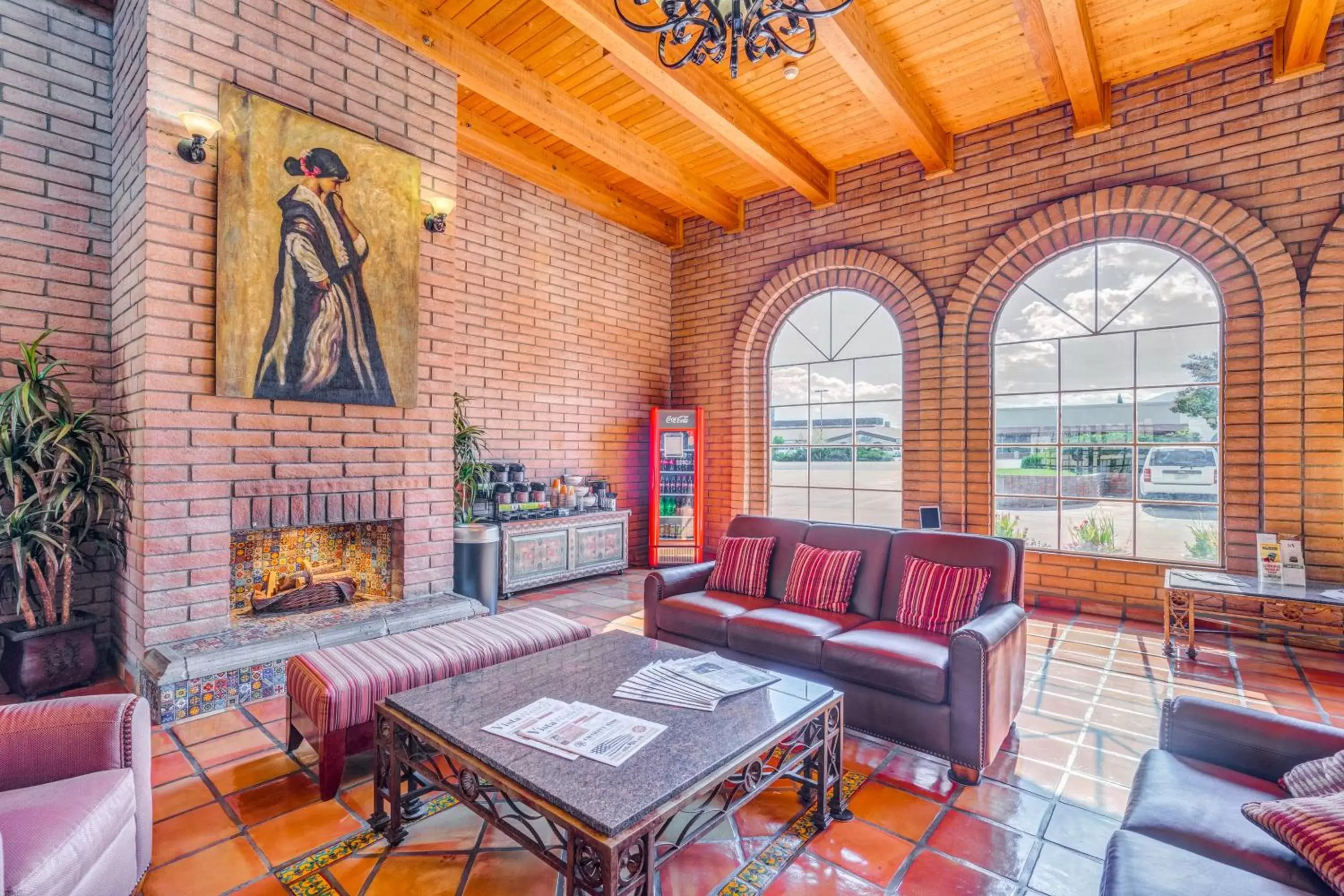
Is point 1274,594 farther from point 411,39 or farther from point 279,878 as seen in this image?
point 411,39

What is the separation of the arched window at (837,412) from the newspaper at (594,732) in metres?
4.27

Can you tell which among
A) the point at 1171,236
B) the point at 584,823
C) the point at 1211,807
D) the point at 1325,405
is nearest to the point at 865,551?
the point at 1211,807

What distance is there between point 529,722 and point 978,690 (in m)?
1.62

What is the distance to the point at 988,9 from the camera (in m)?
3.76

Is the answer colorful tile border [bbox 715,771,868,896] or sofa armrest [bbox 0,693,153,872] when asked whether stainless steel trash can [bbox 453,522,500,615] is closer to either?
sofa armrest [bbox 0,693,153,872]

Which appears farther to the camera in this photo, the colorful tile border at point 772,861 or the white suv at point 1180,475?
Answer: the white suv at point 1180,475

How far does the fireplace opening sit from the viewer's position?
3502mm

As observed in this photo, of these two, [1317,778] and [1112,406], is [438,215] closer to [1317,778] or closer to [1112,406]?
[1317,778]

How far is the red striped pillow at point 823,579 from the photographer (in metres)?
3.21

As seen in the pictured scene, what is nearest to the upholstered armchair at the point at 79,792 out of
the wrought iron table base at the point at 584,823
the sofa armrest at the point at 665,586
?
the wrought iron table base at the point at 584,823

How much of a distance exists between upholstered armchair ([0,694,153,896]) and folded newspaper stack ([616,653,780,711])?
4.39 ft

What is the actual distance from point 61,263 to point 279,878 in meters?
3.41

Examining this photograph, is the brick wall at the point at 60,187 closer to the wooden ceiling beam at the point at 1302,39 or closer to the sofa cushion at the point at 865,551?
the sofa cushion at the point at 865,551

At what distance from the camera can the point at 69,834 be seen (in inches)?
54.7
